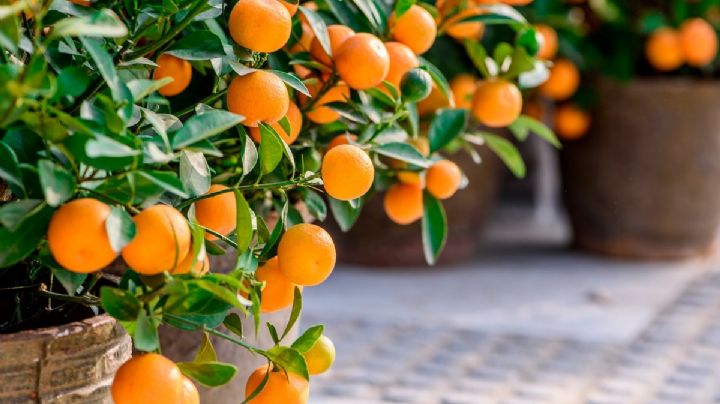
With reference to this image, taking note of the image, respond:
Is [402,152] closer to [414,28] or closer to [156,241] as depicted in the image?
[414,28]

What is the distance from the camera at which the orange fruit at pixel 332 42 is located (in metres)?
1.26

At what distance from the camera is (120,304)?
939mm

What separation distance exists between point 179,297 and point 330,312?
185 centimetres

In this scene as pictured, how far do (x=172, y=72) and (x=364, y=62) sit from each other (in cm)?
19

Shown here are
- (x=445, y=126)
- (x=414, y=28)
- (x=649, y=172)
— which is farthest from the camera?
(x=649, y=172)

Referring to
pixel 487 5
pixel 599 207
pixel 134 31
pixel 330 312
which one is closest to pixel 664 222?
pixel 599 207

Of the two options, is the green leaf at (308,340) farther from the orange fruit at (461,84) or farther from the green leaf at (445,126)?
the orange fruit at (461,84)

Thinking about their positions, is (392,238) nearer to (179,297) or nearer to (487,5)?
(487,5)

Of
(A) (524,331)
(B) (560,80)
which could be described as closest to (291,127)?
(A) (524,331)

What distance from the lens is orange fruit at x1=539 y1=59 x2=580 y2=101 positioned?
3082 millimetres

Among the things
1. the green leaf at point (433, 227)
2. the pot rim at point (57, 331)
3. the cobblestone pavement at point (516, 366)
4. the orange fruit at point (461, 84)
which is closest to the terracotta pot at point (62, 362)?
the pot rim at point (57, 331)

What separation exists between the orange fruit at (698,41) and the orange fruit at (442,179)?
1780 mm

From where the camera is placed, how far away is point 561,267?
330cm

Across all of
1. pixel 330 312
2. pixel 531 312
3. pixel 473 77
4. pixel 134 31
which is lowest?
pixel 330 312
